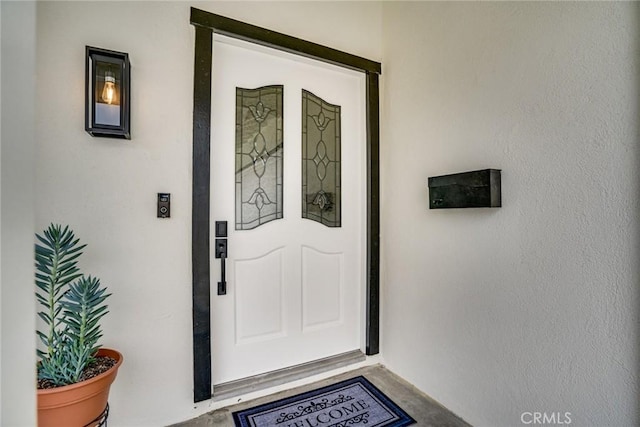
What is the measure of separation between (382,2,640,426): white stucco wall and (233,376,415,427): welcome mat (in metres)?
0.31

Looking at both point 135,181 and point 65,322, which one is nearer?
point 65,322

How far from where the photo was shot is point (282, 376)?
1.90 meters

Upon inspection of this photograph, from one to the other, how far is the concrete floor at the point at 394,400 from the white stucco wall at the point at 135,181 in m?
0.10

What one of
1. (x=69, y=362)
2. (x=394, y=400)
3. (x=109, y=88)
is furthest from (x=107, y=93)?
(x=394, y=400)

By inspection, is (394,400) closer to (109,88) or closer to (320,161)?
(320,161)

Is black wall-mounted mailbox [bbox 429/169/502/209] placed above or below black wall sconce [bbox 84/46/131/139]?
below

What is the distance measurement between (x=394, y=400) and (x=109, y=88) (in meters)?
2.20

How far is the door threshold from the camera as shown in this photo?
1764mm

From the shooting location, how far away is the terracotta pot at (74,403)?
1.06 meters

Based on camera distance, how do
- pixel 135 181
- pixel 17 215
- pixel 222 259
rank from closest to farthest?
pixel 17 215 → pixel 135 181 → pixel 222 259

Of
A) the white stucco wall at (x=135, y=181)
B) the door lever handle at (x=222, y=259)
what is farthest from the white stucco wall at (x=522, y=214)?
the white stucco wall at (x=135, y=181)

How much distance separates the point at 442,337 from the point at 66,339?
1775 mm

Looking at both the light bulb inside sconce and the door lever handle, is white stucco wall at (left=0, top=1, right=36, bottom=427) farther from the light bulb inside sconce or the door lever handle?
the door lever handle

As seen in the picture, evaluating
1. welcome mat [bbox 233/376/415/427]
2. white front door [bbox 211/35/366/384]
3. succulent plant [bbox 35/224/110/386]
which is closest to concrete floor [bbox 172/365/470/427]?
welcome mat [bbox 233/376/415/427]
